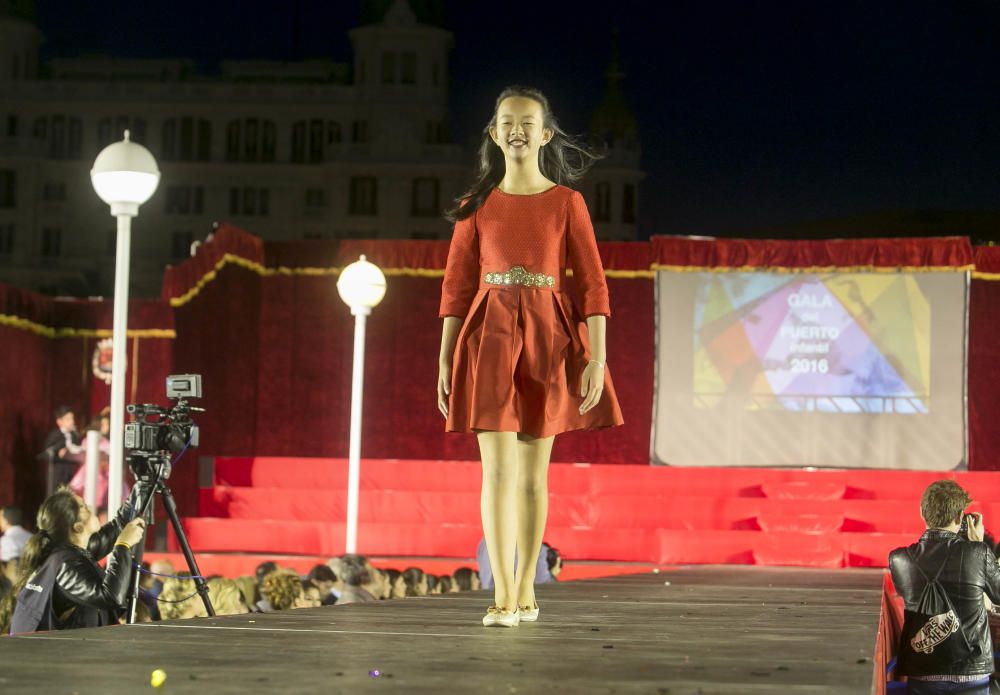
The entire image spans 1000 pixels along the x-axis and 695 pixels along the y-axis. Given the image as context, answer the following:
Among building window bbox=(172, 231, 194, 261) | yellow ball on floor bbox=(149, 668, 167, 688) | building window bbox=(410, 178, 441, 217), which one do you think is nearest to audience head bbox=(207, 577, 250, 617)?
yellow ball on floor bbox=(149, 668, 167, 688)

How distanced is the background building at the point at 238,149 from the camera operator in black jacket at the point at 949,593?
3261cm

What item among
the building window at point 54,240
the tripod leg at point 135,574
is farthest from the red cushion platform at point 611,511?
the building window at point 54,240

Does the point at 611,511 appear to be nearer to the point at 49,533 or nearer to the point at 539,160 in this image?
the point at 49,533

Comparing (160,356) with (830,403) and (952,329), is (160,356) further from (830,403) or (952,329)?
(952,329)

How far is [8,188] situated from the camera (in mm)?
39469

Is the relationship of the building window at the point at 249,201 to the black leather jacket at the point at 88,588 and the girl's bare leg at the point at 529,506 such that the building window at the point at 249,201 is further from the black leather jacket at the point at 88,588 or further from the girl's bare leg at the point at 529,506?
the girl's bare leg at the point at 529,506

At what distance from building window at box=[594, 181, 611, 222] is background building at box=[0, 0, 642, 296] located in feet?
0.11

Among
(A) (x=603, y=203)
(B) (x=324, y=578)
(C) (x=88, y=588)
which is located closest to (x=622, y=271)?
(B) (x=324, y=578)

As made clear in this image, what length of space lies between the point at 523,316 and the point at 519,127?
436 millimetres

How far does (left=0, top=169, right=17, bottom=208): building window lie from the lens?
39219mm

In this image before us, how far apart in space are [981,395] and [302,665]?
11205 millimetres

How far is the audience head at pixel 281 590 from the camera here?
5.59 meters

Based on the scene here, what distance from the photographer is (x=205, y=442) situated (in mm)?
12188

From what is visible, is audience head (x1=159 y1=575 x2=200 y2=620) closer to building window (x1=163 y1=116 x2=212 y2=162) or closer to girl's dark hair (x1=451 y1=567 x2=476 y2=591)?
girl's dark hair (x1=451 y1=567 x2=476 y2=591)
